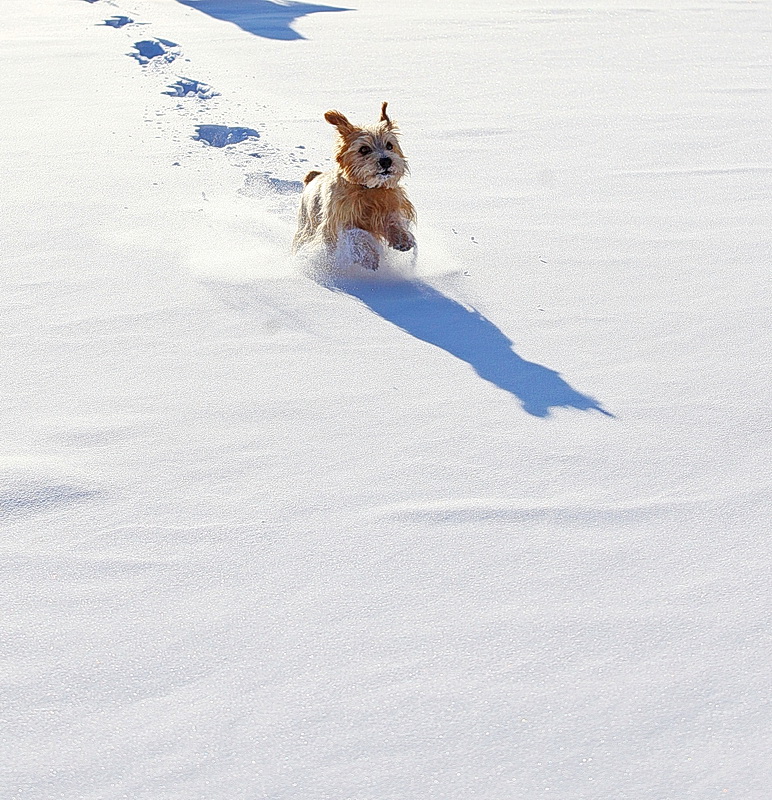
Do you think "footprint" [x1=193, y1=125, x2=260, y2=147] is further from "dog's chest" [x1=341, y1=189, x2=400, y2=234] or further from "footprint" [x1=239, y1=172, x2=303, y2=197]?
"dog's chest" [x1=341, y1=189, x2=400, y2=234]

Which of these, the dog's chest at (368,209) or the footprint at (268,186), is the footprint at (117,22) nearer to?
the footprint at (268,186)

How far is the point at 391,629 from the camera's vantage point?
249 cm

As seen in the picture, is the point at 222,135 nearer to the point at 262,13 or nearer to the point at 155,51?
the point at 155,51

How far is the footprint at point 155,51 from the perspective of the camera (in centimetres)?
1022

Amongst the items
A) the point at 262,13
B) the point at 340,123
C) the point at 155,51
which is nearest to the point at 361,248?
the point at 340,123

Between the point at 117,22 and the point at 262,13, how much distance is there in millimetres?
1759

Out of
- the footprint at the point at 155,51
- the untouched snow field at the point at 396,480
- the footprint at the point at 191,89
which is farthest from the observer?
the footprint at the point at 155,51

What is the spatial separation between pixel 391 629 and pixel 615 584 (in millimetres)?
602

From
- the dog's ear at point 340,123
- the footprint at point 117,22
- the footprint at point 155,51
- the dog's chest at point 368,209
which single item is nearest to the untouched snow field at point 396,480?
the dog's chest at point 368,209

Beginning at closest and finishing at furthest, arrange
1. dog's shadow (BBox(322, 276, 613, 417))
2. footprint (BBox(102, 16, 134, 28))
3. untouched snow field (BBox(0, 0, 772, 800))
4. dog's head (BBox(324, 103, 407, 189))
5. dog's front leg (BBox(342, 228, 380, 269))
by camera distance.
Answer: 1. untouched snow field (BBox(0, 0, 772, 800))
2. dog's shadow (BBox(322, 276, 613, 417))
3. dog's head (BBox(324, 103, 407, 189))
4. dog's front leg (BBox(342, 228, 380, 269))
5. footprint (BBox(102, 16, 134, 28))

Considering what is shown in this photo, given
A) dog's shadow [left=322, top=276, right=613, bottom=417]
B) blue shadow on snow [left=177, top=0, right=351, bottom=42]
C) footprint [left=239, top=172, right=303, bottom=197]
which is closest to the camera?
dog's shadow [left=322, top=276, right=613, bottom=417]

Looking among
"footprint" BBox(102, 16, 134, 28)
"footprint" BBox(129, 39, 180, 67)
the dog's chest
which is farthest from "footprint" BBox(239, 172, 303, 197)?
"footprint" BBox(102, 16, 134, 28)

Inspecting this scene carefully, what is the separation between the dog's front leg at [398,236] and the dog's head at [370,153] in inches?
7.6

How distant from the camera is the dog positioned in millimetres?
4879
